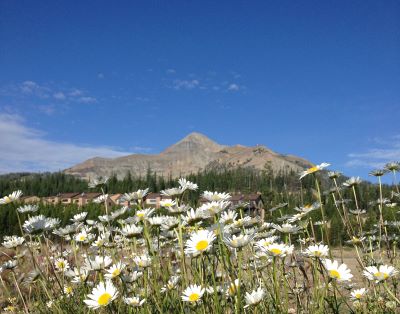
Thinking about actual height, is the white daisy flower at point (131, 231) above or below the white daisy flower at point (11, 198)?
below

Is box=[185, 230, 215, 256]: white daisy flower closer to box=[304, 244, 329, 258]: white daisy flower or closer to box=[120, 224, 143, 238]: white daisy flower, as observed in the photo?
box=[304, 244, 329, 258]: white daisy flower

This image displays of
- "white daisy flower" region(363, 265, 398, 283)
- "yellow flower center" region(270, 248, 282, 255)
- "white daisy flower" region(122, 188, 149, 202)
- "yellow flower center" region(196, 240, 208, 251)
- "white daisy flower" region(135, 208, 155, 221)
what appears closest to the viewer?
"yellow flower center" region(196, 240, 208, 251)

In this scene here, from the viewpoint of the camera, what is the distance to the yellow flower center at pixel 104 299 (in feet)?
8.66

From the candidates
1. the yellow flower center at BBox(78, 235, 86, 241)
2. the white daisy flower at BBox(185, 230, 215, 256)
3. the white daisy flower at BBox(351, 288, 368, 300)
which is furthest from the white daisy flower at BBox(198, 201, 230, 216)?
the yellow flower center at BBox(78, 235, 86, 241)

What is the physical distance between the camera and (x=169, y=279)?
12.4ft

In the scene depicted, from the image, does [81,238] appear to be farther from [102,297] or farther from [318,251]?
[318,251]

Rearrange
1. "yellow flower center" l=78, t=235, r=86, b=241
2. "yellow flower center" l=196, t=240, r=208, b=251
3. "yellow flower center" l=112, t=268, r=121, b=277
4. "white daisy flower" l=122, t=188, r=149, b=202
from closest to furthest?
"yellow flower center" l=196, t=240, r=208, b=251 → "yellow flower center" l=112, t=268, r=121, b=277 → "white daisy flower" l=122, t=188, r=149, b=202 → "yellow flower center" l=78, t=235, r=86, b=241

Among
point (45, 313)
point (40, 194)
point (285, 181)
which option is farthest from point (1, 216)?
point (285, 181)

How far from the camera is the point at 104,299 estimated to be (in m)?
2.74

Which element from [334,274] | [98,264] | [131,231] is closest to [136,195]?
[131,231]

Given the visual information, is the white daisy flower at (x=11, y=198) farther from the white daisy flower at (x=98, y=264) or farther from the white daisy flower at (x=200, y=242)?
the white daisy flower at (x=200, y=242)

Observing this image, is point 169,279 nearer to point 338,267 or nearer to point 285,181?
point 338,267

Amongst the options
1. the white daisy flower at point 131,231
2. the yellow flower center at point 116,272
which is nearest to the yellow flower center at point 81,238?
the white daisy flower at point 131,231

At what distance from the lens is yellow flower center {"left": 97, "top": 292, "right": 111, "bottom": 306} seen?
8.66 feet
